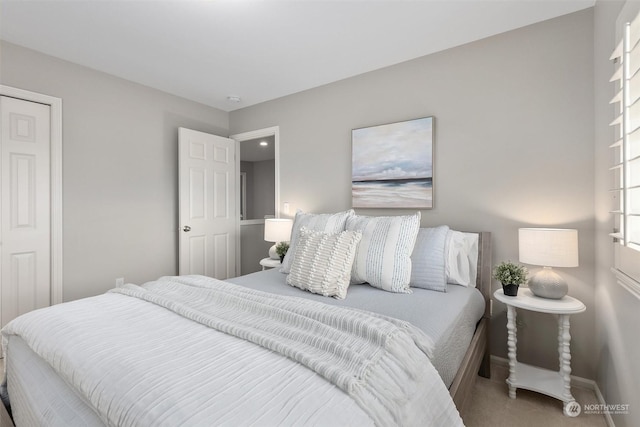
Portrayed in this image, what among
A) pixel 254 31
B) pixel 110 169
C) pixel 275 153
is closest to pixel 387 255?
pixel 254 31

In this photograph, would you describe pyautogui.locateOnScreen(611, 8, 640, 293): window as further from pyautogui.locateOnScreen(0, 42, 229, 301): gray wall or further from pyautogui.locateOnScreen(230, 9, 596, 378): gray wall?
pyautogui.locateOnScreen(0, 42, 229, 301): gray wall

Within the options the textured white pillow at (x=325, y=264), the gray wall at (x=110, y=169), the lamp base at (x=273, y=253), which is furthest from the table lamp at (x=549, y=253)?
the gray wall at (x=110, y=169)

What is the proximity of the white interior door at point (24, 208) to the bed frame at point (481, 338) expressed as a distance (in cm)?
335

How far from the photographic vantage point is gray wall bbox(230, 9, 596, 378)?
6.72 ft

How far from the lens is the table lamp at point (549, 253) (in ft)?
5.91

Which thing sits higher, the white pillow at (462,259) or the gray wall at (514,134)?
the gray wall at (514,134)

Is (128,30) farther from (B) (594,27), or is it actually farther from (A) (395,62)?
(B) (594,27)

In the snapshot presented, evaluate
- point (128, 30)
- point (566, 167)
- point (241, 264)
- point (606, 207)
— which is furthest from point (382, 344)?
point (241, 264)

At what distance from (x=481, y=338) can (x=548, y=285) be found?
0.54 meters

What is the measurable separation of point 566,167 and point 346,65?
1.95 m

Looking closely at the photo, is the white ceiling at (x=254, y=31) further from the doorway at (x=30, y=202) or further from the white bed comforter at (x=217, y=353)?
the white bed comforter at (x=217, y=353)

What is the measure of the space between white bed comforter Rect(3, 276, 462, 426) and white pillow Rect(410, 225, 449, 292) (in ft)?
2.64

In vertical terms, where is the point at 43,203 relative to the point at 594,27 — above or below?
below

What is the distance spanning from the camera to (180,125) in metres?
3.64
